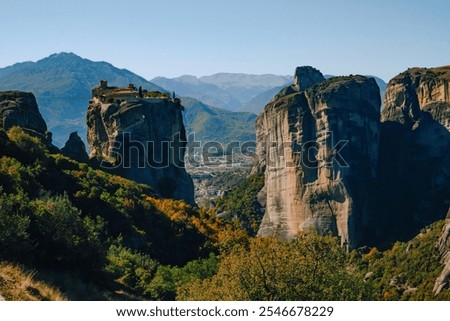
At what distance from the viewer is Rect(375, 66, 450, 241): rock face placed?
8675 cm

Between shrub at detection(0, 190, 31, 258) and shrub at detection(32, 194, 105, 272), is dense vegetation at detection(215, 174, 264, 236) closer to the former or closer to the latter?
shrub at detection(32, 194, 105, 272)

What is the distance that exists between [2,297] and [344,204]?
72.7 metres

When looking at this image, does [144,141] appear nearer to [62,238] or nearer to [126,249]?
[126,249]

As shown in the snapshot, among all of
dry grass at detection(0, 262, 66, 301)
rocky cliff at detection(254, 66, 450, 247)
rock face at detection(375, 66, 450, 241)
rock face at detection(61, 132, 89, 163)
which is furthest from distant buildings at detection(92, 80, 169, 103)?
dry grass at detection(0, 262, 66, 301)

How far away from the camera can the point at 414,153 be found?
3615 inches

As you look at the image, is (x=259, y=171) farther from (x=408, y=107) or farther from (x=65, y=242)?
(x=65, y=242)

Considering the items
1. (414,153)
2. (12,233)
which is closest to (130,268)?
(12,233)

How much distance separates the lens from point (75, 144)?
175 ft

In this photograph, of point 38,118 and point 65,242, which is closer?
point 65,242

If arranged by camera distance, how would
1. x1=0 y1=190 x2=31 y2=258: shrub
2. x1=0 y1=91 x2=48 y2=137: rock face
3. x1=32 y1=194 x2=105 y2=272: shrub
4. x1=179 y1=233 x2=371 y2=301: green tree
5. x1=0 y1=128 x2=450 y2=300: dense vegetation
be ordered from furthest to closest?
x1=0 y1=91 x2=48 y2=137: rock face → x1=32 y1=194 x2=105 y2=272: shrub → x1=0 y1=190 x2=31 y2=258: shrub → x1=0 y1=128 x2=450 y2=300: dense vegetation → x1=179 y1=233 x2=371 y2=301: green tree

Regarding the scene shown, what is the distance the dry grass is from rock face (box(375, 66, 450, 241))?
71.8 metres

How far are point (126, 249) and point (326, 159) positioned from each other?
2236 inches

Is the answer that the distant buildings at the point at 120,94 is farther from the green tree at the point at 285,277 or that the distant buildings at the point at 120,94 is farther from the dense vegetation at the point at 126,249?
the green tree at the point at 285,277
